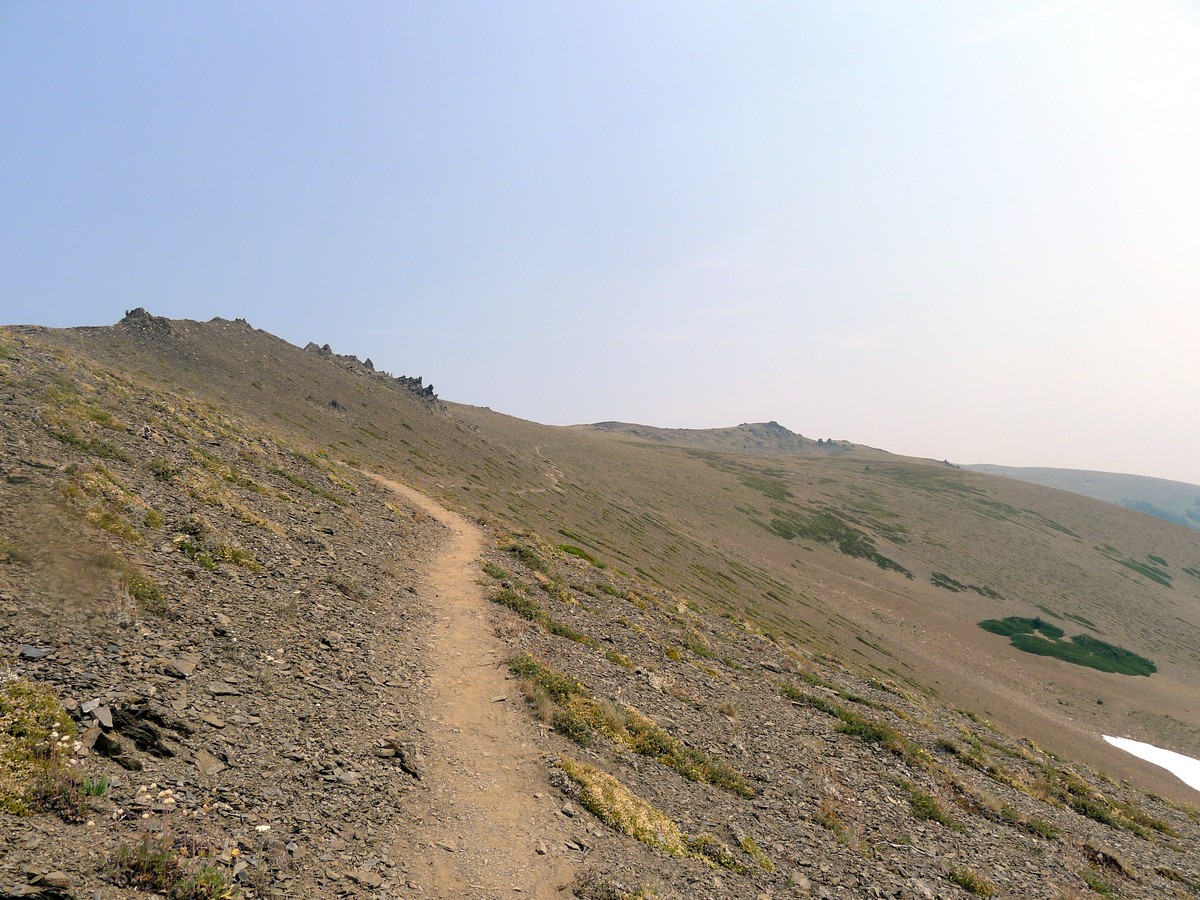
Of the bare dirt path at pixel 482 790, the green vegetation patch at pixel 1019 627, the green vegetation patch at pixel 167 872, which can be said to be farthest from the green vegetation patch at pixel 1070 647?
the green vegetation patch at pixel 167 872

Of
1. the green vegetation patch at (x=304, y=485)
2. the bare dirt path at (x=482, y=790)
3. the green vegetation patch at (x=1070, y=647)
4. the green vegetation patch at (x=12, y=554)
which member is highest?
the green vegetation patch at (x=304, y=485)

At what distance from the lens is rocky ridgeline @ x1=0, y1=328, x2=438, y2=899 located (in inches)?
294

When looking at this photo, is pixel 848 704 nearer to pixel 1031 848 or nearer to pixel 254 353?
pixel 1031 848

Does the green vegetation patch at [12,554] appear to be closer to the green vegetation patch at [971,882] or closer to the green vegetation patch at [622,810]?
the green vegetation patch at [622,810]

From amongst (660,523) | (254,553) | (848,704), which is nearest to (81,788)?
(254,553)

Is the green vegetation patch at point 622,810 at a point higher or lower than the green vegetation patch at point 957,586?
higher

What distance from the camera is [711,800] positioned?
14.0 m

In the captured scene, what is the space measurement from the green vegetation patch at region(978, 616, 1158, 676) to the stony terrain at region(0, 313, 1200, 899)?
46701mm

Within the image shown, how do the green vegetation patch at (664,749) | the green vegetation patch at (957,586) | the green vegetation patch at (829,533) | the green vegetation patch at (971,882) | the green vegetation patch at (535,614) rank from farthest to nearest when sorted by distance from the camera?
the green vegetation patch at (829,533) < the green vegetation patch at (957,586) < the green vegetation patch at (535,614) < the green vegetation patch at (664,749) < the green vegetation patch at (971,882)

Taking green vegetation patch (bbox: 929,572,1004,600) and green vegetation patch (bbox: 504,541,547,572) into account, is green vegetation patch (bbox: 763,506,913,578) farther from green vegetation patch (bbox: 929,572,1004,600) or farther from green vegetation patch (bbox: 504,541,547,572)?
green vegetation patch (bbox: 504,541,547,572)

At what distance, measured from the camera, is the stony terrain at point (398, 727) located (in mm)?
8359

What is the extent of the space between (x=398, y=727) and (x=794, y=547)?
91.1 metres

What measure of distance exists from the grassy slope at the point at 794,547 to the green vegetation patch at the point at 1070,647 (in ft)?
8.76

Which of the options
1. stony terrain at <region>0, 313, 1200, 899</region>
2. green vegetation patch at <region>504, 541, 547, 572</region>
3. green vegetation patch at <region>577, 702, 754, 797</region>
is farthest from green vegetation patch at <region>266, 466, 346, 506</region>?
green vegetation patch at <region>577, 702, 754, 797</region>
